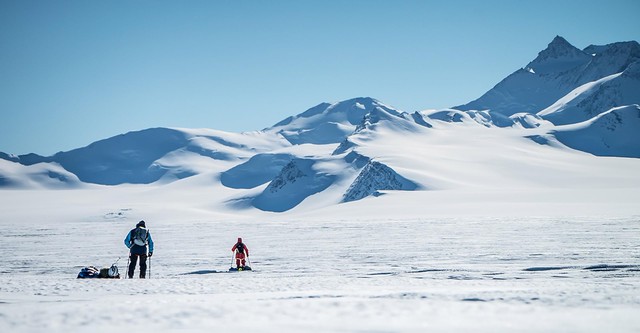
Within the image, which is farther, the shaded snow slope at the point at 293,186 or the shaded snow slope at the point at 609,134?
the shaded snow slope at the point at 609,134

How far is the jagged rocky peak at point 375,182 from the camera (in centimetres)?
10350

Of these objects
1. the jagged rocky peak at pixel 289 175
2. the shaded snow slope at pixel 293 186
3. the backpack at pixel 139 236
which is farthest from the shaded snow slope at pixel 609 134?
the backpack at pixel 139 236

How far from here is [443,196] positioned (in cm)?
7781

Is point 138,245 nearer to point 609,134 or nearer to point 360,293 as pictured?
point 360,293

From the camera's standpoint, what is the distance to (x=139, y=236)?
640 inches

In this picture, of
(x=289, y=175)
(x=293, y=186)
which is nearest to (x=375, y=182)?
(x=293, y=186)

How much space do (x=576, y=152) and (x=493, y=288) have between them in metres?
171

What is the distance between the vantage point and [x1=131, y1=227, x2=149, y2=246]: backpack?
53.1ft

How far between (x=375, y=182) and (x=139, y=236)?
9700 cm

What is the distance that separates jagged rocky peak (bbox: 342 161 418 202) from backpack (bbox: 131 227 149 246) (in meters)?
84.9

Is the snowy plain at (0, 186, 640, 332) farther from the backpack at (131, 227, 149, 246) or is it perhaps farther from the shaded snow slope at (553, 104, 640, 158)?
the shaded snow slope at (553, 104, 640, 158)

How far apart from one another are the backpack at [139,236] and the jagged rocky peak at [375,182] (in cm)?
8492

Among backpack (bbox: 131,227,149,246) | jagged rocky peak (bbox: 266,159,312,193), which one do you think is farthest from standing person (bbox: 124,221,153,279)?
jagged rocky peak (bbox: 266,159,312,193)

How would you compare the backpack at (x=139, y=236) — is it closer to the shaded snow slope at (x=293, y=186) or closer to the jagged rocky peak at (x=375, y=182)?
the jagged rocky peak at (x=375, y=182)
